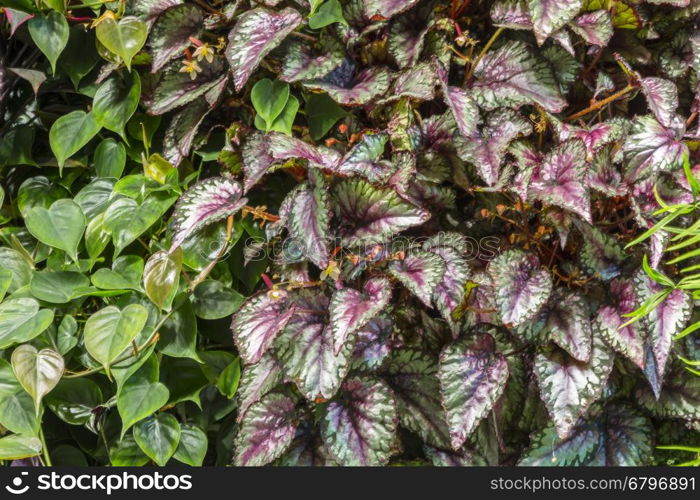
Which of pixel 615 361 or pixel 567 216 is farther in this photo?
pixel 615 361

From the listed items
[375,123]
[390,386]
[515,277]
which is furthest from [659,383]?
[375,123]

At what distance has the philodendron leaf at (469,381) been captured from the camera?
4.14ft

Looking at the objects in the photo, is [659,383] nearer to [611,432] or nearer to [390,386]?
[611,432]

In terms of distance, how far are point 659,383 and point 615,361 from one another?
121 millimetres

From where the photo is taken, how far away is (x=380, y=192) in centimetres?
126

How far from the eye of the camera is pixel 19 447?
1.30 meters

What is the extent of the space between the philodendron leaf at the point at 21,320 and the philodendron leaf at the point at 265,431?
0.39m

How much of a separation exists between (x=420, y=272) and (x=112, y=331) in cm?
53

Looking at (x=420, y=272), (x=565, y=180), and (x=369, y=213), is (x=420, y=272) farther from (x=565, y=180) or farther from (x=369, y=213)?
(x=565, y=180)

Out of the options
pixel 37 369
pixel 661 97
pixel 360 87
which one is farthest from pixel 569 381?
pixel 37 369

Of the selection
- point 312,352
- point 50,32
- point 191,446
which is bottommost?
point 191,446

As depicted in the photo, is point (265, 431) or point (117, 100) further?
point (117, 100)

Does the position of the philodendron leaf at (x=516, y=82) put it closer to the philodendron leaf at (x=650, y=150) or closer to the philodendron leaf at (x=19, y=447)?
the philodendron leaf at (x=650, y=150)

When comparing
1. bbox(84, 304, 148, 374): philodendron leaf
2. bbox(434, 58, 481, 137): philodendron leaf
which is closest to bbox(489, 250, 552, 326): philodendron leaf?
bbox(434, 58, 481, 137): philodendron leaf
